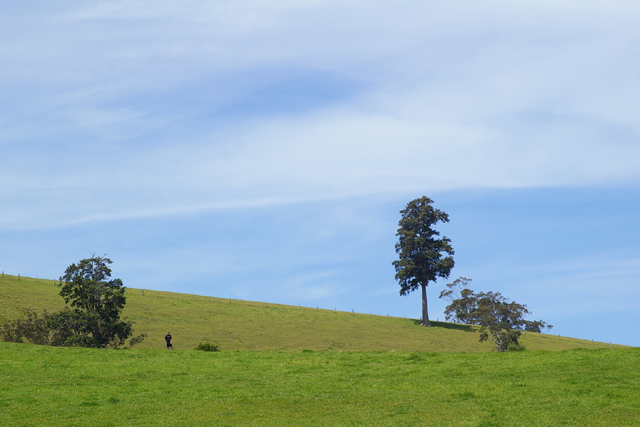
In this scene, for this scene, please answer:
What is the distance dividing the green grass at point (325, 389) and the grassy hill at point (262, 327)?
3813 cm

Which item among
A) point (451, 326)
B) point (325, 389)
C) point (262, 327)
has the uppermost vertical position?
point (451, 326)

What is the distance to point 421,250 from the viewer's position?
101m

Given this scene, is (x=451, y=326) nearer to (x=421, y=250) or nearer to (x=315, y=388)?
(x=421, y=250)

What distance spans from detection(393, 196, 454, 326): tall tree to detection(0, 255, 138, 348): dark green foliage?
50.9 meters

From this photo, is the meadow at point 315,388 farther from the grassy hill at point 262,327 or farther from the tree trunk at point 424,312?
the tree trunk at point 424,312

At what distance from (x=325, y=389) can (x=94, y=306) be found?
39.2 meters

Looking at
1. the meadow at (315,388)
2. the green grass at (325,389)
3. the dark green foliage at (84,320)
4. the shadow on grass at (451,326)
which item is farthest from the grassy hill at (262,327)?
the green grass at (325,389)

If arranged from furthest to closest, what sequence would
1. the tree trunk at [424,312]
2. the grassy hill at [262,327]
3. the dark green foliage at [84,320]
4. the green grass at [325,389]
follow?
the tree trunk at [424,312] < the grassy hill at [262,327] < the dark green foliage at [84,320] < the green grass at [325,389]

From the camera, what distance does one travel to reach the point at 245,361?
125 ft

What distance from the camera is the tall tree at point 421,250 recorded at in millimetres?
99625

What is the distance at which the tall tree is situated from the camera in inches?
3922

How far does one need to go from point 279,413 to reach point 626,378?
16931 mm

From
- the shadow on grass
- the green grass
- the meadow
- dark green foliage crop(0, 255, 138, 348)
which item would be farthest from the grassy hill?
the green grass

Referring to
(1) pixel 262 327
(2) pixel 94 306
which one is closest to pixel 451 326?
(1) pixel 262 327
